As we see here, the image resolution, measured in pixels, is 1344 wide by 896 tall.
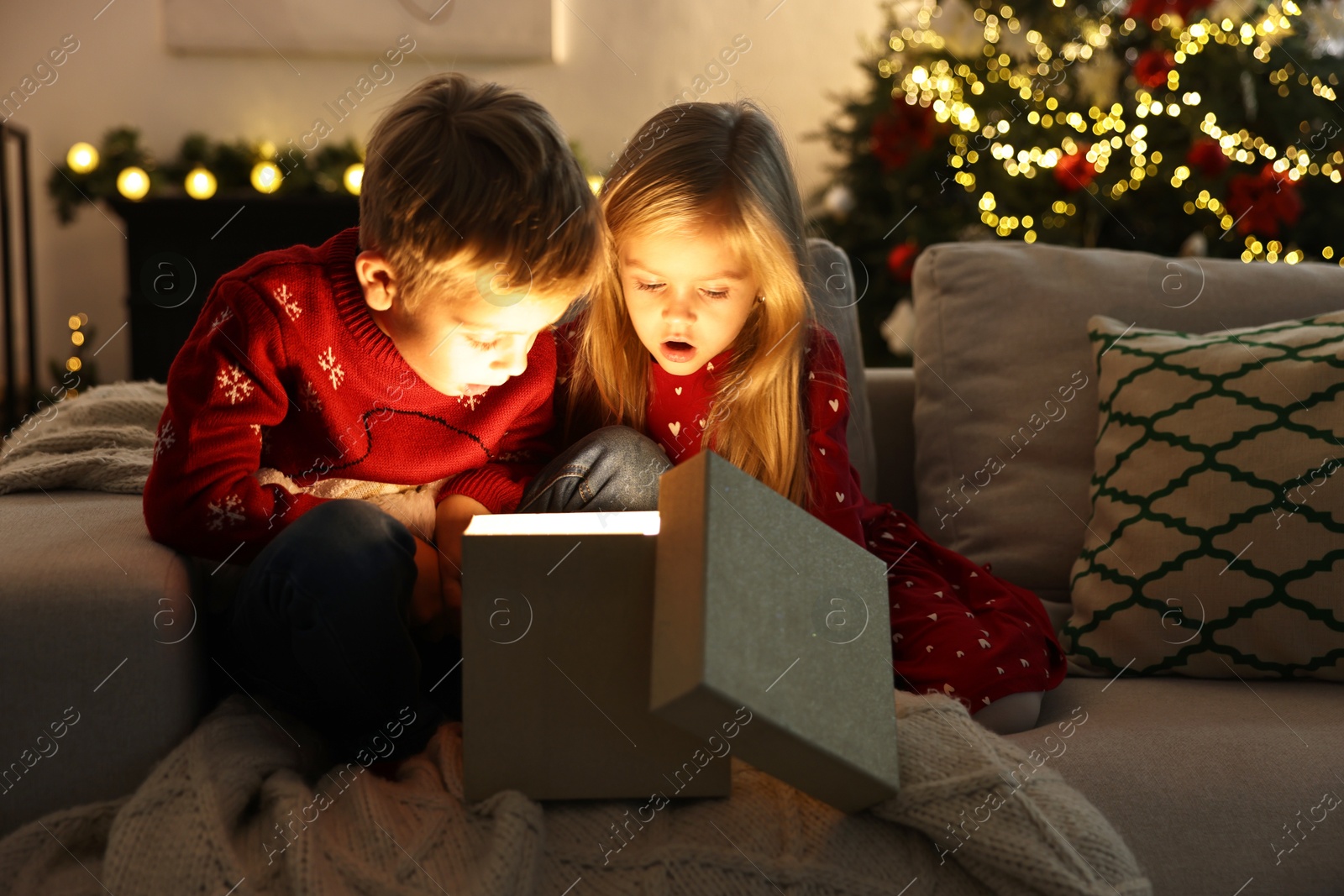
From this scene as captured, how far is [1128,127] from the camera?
2.80 metres

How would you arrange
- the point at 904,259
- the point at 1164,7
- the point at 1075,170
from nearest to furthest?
1. the point at 1164,7
2. the point at 1075,170
3. the point at 904,259

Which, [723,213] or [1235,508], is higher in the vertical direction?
[723,213]

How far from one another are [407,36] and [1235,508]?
124 inches

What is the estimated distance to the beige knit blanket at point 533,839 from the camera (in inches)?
29.1

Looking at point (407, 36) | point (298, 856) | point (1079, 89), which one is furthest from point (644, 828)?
point (407, 36)

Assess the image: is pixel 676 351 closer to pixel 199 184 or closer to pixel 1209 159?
pixel 1209 159

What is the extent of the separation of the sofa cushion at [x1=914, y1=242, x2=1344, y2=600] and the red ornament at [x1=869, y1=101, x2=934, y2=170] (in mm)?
1520

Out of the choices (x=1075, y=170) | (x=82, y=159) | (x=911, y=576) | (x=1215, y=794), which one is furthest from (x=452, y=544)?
(x=82, y=159)

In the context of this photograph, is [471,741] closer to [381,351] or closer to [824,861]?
[824,861]

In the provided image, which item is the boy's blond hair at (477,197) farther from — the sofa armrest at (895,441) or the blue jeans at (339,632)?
the sofa armrest at (895,441)

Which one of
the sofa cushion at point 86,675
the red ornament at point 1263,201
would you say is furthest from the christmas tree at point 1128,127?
the sofa cushion at point 86,675

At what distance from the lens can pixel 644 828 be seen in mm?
819

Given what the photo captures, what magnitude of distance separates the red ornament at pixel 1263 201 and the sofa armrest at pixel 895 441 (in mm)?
1591

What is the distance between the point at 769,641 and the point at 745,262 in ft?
1.73
